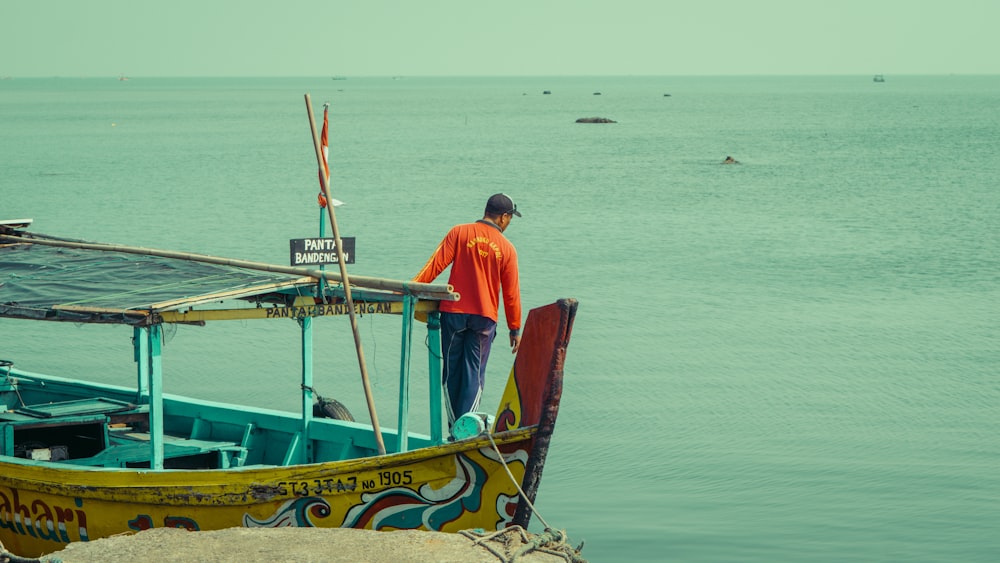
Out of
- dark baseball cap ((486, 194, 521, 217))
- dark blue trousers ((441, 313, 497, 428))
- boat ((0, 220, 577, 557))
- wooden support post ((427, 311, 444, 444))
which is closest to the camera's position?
boat ((0, 220, 577, 557))

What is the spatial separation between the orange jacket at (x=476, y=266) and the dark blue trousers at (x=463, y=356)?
78 millimetres

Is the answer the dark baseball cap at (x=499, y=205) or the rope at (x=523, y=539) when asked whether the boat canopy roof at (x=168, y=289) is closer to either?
the dark baseball cap at (x=499, y=205)

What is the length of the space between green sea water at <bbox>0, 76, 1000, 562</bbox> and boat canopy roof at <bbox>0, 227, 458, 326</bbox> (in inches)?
121

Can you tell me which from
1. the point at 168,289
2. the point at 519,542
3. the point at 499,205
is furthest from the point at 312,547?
the point at 499,205

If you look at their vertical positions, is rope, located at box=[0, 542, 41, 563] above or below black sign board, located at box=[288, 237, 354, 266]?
below

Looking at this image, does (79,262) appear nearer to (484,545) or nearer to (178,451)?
(178,451)

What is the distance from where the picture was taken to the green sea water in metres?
10.7

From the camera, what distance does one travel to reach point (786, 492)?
1107 cm

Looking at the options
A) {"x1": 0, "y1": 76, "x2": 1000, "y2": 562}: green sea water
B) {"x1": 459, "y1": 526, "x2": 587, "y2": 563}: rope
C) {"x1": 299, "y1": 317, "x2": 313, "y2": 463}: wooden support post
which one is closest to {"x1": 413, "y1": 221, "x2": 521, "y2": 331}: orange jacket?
{"x1": 299, "y1": 317, "x2": 313, "y2": 463}: wooden support post

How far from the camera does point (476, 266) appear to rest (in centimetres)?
817

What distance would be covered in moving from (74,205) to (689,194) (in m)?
19.1

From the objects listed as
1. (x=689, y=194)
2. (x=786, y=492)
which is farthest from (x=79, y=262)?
(x=689, y=194)

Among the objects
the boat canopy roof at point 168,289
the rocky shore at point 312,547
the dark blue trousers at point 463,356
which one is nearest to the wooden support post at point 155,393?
the boat canopy roof at point 168,289

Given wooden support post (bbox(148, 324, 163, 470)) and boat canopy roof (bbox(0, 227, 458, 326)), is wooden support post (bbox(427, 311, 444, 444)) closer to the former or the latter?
boat canopy roof (bbox(0, 227, 458, 326))
